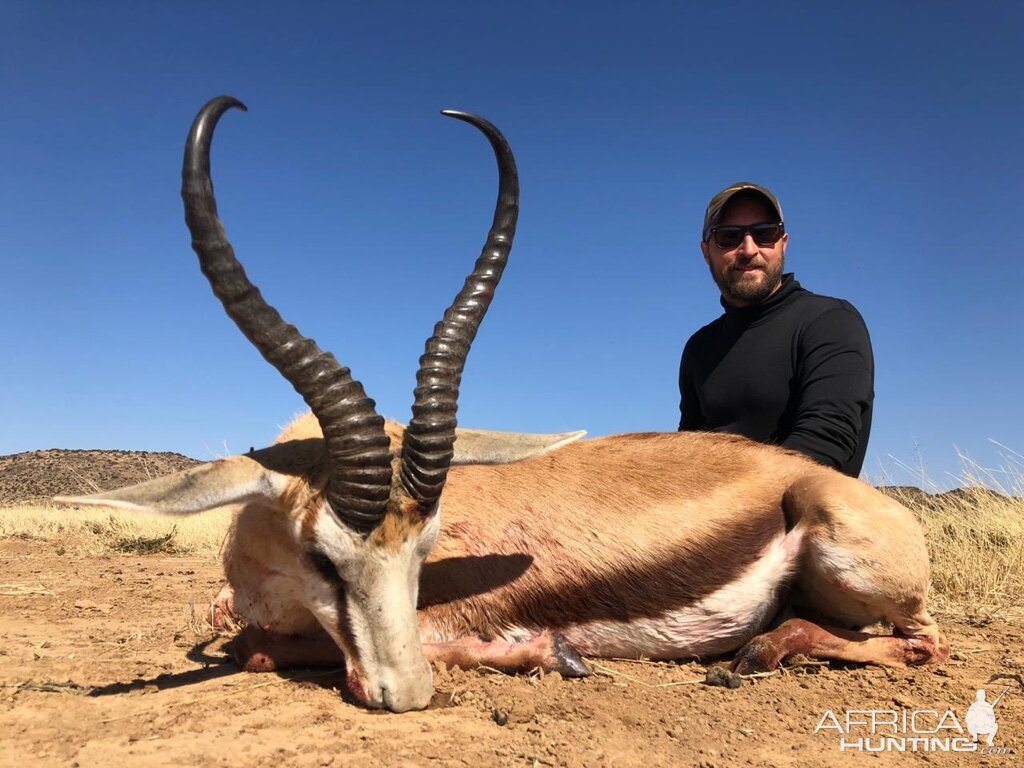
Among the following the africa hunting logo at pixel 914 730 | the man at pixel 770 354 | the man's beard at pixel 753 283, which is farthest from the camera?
the man's beard at pixel 753 283

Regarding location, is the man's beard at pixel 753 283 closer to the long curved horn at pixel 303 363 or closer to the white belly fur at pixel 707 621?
the white belly fur at pixel 707 621

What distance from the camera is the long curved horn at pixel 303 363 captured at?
3254mm

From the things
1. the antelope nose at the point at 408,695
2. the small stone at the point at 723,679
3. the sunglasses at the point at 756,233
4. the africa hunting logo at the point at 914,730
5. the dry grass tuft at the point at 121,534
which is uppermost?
the sunglasses at the point at 756,233

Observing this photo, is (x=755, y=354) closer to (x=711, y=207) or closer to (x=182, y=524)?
(x=711, y=207)

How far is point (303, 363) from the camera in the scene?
11.3 ft

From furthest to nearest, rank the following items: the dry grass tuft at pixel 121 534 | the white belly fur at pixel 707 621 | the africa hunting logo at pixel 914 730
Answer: the dry grass tuft at pixel 121 534 → the white belly fur at pixel 707 621 → the africa hunting logo at pixel 914 730

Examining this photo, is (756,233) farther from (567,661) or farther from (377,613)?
(377,613)

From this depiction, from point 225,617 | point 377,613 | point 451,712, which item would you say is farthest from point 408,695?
point 225,617

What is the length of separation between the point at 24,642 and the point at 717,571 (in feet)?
13.4

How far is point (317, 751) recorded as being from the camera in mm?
2777

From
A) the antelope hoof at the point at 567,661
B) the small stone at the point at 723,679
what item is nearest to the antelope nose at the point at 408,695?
the antelope hoof at the point at 567,661

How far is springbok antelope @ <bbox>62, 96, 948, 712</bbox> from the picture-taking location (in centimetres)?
340

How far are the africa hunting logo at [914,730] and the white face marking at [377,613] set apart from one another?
1753 mm

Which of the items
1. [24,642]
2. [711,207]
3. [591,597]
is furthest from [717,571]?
[24,642]
